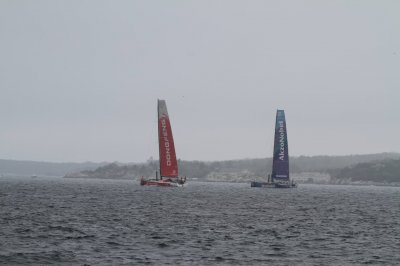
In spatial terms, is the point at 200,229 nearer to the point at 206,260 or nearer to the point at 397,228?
the point at 206,260

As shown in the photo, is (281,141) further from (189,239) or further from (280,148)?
(189,239)

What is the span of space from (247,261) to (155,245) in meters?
7.01

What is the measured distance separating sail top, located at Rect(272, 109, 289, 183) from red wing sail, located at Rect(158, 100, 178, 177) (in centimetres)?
3130

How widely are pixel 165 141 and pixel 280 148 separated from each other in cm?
3486

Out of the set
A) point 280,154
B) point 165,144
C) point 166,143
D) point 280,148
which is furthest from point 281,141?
point 165,144

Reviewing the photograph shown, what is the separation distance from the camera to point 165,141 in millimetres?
125625

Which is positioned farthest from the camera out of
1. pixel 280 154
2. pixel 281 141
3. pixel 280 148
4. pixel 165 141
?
pixel 280 154

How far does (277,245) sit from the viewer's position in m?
40.2

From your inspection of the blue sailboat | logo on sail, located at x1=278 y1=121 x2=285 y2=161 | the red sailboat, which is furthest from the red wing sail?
logo on sail, located at x1=278 y1=121 x2=285 y2=161

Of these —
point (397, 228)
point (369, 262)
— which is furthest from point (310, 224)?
point (369, 262)

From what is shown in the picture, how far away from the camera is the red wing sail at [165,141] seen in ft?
408

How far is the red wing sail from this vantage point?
4897 inches

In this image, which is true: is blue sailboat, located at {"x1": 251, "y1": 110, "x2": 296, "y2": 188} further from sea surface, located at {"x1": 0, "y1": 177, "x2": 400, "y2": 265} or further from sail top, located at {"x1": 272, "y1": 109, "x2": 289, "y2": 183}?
sea surface, located at {"x1": 0, "y1": 177, "x2": 400, "y2": 265}

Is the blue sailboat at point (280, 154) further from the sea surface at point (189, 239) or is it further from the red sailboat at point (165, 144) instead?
the sea surface at point (189, 239)
